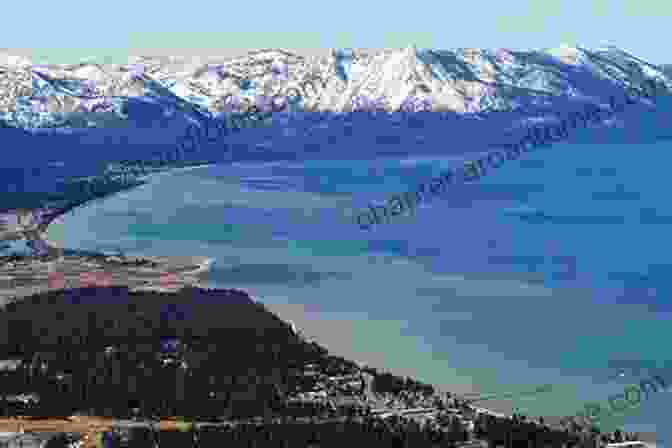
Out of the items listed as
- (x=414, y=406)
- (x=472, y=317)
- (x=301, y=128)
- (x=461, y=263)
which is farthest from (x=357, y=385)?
(x=301, y=128)

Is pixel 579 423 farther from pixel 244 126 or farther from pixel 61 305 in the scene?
pixel 244 126

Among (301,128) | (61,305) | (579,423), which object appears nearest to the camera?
(579,423)

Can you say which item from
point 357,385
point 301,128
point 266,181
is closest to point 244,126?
point 301,128

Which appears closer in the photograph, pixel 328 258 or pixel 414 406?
pixel 414 406

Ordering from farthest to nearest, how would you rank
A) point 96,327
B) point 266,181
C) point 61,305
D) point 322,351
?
point 266,181 < point 61,305 < point 96,327 < point 322,351

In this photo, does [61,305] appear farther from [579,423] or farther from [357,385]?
[579,423]

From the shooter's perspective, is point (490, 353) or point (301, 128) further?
point (301, 128)
